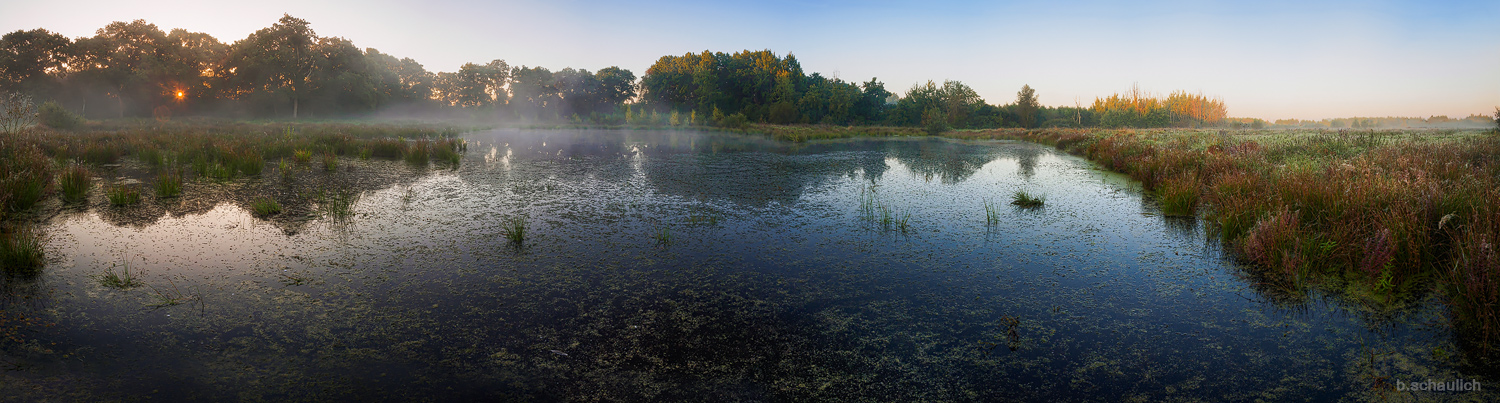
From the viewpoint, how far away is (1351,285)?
3156mm

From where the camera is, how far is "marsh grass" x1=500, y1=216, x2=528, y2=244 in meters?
4.22

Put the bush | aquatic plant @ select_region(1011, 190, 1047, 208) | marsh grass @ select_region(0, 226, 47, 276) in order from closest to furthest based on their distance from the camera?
marsh grass @ select_region(0, 226, 47, 276) → aquatic plant @ select_region(1011, 190, 1047, 208) → the bush

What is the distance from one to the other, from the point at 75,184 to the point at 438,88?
178 feet

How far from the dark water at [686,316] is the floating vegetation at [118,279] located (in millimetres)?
62

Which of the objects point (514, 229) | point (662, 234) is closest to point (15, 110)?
point (514, 229)

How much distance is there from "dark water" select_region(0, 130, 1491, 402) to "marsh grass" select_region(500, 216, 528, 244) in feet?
0.34

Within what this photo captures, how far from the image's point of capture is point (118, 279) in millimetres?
3121

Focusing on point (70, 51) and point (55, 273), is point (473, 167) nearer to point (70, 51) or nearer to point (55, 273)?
point (55, 273)

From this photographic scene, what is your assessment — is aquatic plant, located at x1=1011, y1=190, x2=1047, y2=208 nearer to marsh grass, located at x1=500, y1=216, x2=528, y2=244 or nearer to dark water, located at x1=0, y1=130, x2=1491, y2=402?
dark water, located at x1=0, y1=130, x2=1491, y2=402

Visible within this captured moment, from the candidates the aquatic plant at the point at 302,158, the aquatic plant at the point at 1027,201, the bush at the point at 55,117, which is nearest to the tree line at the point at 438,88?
the bush at the point at 55,117

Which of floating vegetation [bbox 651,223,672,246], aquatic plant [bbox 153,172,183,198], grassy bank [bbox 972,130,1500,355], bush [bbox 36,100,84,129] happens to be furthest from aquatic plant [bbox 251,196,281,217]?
bush [bbox 36,100,84,129]

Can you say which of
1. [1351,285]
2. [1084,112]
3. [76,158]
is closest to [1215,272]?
[1351,285]

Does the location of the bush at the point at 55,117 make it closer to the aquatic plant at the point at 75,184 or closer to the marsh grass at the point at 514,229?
the aquatic plant at the point at 75,184

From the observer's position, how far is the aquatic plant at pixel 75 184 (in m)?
5.43
